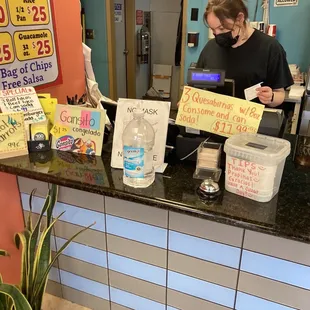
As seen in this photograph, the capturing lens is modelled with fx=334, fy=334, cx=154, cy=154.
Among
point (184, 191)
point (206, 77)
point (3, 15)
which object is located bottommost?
point (184, 191)

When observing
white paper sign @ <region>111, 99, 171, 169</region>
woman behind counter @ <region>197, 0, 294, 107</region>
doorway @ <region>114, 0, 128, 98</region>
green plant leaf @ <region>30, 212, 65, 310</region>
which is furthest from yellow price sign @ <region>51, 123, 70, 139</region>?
doorway @ <region>114, 0, 128, 98</region>

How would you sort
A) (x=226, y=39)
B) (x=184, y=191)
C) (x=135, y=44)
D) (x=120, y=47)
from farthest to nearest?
(x=135, y=44), (x=120, y=47), (x=226, y=39), (x=184, y=191)

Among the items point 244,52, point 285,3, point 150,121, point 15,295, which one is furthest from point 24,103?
point 285,3

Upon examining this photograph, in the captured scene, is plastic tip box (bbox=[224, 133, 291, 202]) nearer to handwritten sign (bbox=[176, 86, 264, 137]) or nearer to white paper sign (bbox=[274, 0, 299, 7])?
handwritten sign (bbox=[176, 86, 264, 137])

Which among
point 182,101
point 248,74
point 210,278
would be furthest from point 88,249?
point 248,74

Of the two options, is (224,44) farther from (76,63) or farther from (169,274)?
(169,274)

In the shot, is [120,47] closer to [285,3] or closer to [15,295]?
[285,3]

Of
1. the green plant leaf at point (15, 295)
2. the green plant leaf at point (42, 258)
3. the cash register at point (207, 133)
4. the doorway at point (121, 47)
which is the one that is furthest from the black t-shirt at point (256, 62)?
the doorway at point (121, 47)

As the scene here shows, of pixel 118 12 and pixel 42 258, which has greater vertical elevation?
pixel 118 12

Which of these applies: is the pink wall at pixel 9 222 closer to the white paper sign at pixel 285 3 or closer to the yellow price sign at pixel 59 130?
the yellow price sign at pixel 59 130

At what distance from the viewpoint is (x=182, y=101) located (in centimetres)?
117

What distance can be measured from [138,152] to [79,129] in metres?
0.36

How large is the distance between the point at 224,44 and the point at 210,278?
1311 mm

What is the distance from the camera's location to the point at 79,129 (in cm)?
128
